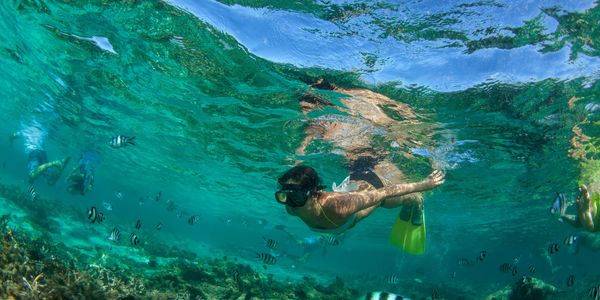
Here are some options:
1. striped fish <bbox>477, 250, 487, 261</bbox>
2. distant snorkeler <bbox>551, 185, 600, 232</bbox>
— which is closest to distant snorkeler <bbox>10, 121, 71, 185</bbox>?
striped fish <bbox>477, 250, 487, 261</bbox>

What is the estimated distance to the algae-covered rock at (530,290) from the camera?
1116cm

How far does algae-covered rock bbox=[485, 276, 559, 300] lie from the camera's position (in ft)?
36.6

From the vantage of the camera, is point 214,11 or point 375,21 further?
point 214,11

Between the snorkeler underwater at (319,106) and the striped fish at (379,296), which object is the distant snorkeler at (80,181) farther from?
the striped fish at (379,296)

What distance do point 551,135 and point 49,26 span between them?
69.1 ft

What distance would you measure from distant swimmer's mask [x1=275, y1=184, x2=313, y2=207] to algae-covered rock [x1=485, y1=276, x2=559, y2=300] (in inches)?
442

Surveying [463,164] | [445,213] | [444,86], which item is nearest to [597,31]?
[444,86]

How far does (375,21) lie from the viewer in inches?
328

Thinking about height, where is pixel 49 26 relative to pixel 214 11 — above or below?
below

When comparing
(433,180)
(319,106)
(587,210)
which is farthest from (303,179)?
(319,106)

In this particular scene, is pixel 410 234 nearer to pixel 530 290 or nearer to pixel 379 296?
pixel 379 296

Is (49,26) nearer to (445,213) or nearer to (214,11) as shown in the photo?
(214,11)

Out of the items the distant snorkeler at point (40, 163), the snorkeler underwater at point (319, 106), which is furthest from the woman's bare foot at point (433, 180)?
the distant snorkeler at point (40, 163)

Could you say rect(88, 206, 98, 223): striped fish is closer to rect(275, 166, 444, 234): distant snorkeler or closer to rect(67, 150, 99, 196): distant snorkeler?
rect(275, 166, 444, 234): distant snorkeler
